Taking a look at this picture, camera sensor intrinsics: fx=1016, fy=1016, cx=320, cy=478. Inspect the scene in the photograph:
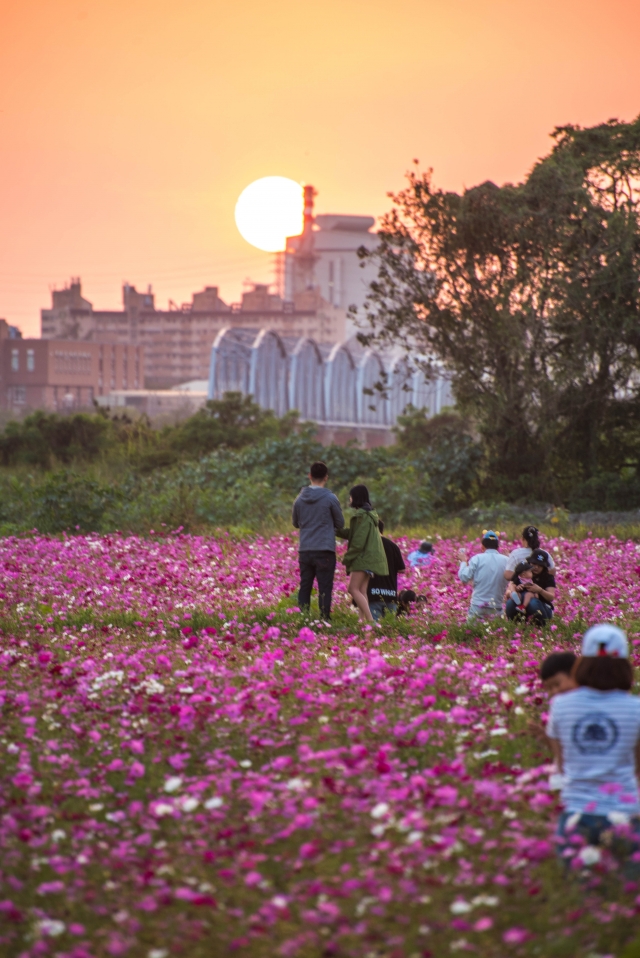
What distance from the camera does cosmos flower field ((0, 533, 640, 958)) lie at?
3.93 m

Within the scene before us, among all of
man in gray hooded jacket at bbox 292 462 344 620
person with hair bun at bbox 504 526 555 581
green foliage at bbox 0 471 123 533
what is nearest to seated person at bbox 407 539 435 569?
man in gray hooded jacket at bbox 292 462 344 620

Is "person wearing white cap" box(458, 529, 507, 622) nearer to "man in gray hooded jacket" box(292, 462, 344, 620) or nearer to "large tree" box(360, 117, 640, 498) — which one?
"man in gray hooded jacket" box(292, 462, 344, 620)

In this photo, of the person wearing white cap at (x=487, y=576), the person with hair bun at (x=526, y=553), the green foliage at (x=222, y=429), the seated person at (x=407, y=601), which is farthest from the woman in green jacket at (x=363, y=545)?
the green foliage at (x=222, y=429)

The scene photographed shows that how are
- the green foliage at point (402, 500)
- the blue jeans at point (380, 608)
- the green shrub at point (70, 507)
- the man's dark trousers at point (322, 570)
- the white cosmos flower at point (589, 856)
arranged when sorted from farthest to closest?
1. the green foliage at point (402, 500)
2. the green shrub at point (70, 507)
3. the blue jeans at point (380, 608)
4. the man's dark trousers at point (322, 570)
5. the white cosmos flower at point (589, 856)

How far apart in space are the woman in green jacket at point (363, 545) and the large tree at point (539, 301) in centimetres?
1338

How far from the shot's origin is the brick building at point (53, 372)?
14425 cm

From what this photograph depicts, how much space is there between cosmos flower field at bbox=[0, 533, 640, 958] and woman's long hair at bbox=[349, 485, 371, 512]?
1.22 metres

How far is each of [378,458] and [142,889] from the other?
2077cm

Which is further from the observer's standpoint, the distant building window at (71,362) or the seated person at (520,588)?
the distant building window at (71,362)

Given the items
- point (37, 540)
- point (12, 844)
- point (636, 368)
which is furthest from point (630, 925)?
point (636, 368)

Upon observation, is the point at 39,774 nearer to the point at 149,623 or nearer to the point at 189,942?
the point at 189,942

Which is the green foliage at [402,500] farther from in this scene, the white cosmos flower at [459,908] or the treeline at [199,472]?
the white cosmos flower at [459,908]

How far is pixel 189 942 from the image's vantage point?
3854 millimetres

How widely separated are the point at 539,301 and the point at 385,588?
13.7m
